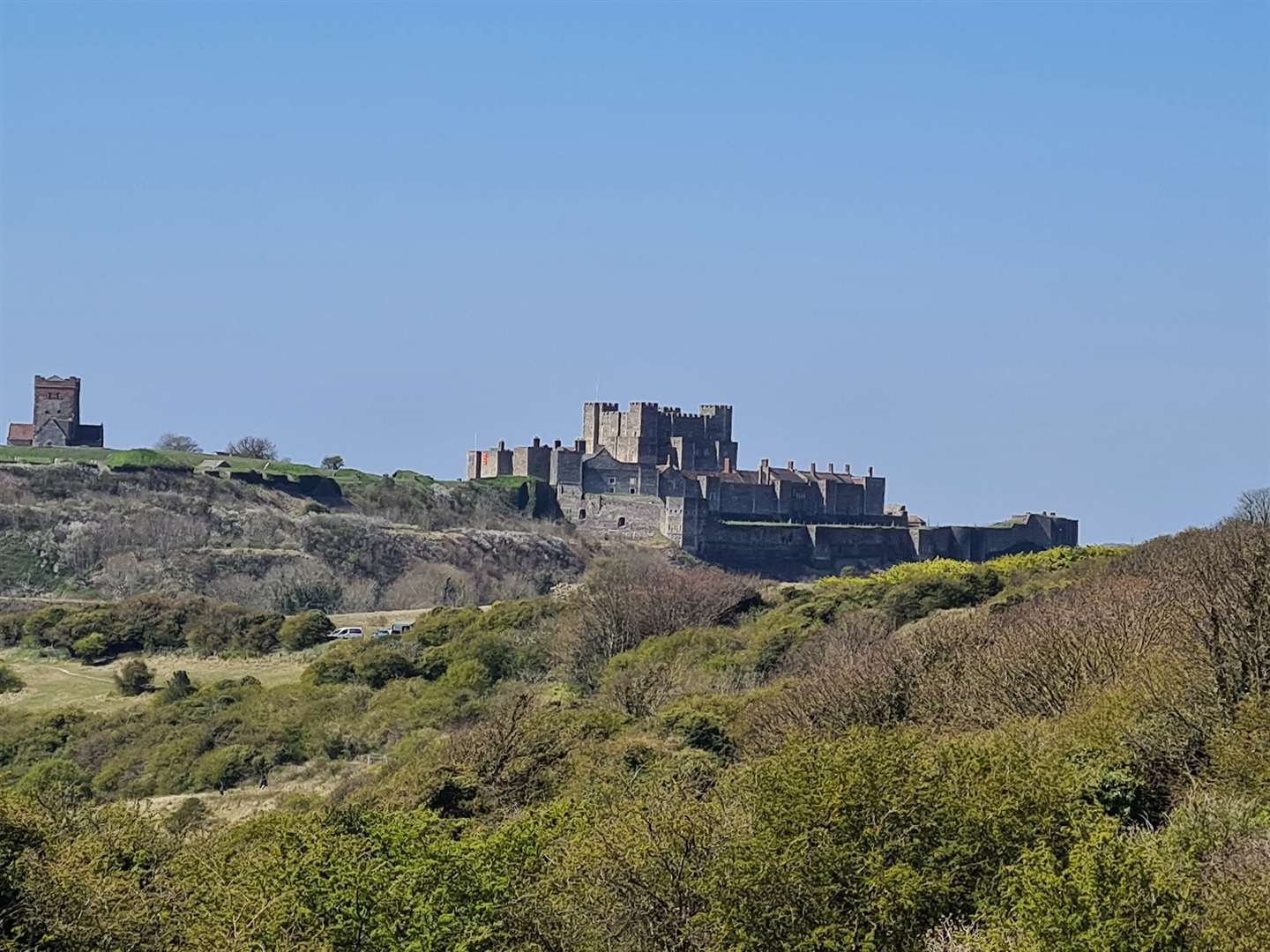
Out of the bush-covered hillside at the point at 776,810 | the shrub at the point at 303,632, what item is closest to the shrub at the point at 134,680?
the shrub at the point at 303,632

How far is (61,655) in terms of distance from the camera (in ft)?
194

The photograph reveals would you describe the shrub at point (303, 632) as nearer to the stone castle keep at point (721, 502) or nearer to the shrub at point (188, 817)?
the shrub at point (188, 817)

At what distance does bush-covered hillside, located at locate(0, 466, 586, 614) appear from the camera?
82.0 meters

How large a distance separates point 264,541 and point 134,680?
36839 mm

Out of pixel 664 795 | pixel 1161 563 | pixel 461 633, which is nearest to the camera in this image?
pixel 664 795

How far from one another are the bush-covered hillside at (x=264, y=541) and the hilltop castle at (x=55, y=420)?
7.28 metres

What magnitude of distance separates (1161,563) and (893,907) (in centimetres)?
2379

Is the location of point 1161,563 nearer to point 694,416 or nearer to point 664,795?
point 664,795

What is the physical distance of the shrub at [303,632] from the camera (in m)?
60.9

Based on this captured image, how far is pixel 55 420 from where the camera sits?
108938 millimetres

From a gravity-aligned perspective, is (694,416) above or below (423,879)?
above

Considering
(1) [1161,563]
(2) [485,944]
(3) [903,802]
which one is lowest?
(2) [485,944]

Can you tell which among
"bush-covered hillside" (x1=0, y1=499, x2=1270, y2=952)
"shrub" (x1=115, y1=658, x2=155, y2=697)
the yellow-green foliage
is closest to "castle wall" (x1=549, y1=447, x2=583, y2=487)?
the yellow-green foliage

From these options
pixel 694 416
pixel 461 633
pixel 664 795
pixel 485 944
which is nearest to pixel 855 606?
pixel 461 633
